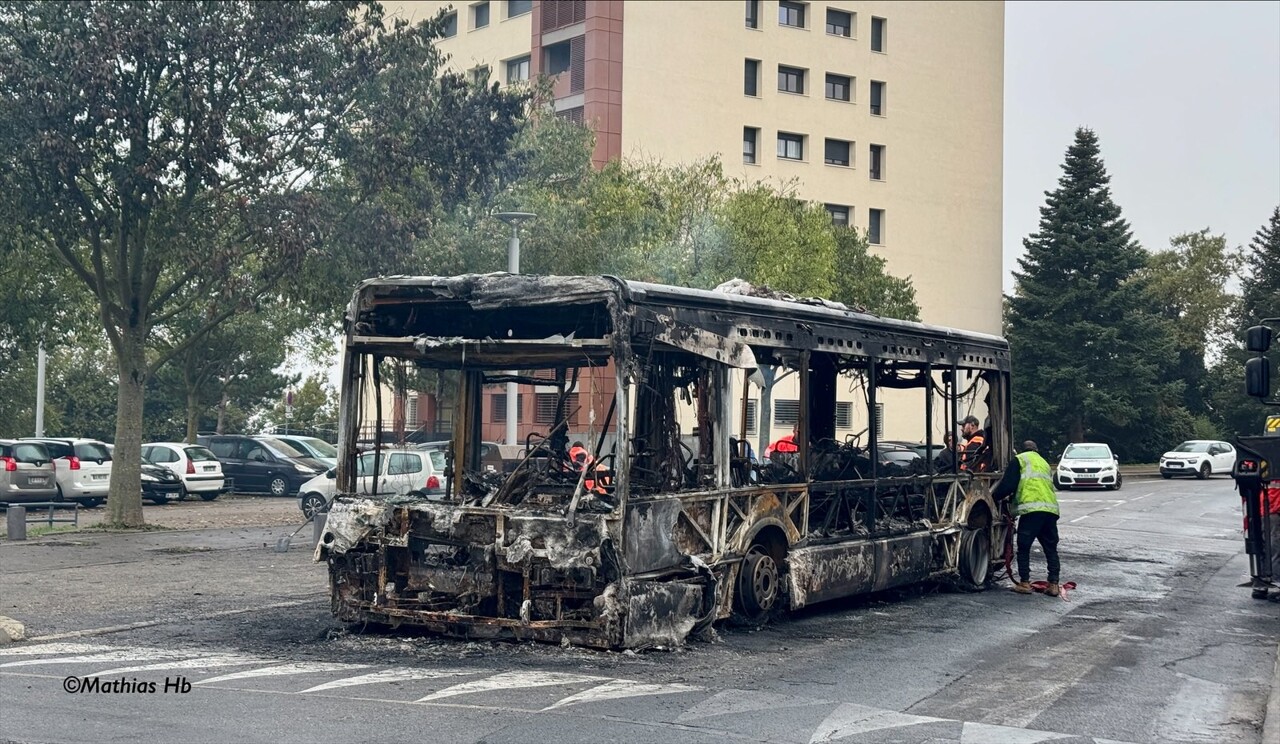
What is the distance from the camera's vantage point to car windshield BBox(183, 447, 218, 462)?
112 ft

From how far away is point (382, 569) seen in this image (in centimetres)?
1116

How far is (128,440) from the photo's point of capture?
23625 mm

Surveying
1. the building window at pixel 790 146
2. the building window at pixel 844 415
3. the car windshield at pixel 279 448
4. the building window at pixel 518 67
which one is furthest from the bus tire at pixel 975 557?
the building window at pixel 518 67

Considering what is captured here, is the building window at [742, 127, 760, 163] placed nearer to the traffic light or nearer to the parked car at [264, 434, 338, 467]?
the parked car at [264, 434, 338, 467]

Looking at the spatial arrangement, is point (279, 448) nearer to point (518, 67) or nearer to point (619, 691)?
point (518, 67)

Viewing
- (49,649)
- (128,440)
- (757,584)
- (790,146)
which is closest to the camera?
(49,649)

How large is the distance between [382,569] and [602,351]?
7.94 feet

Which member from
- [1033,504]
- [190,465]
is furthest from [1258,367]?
[190,465]

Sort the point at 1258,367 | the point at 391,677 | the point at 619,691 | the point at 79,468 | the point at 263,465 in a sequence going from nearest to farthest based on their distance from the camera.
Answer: the point at 619,691
the point at 391,677
the point at 1258,367
the point at 79,468
the point at 263,465

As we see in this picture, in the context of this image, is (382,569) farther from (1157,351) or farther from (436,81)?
(1157,351)

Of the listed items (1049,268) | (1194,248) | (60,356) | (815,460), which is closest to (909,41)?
(1049,268)

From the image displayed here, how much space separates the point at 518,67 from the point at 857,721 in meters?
48.6

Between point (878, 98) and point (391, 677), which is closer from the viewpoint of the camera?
point (391, 677)

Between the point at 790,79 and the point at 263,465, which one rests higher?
the point at 790,79
